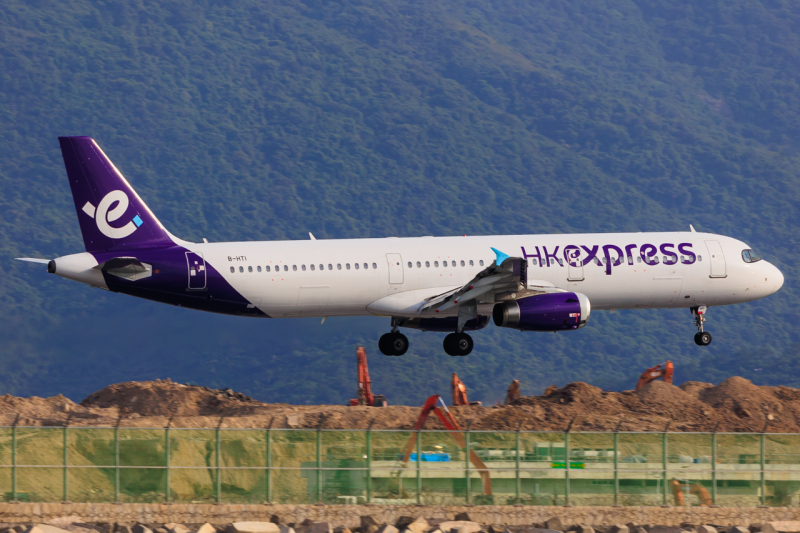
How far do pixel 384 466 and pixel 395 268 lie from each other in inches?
637

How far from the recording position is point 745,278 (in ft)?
184

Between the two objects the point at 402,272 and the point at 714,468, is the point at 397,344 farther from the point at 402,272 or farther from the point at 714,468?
the point at 714,468

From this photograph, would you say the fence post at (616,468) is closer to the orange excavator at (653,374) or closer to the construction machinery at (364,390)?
the orange excavator at (653,374)

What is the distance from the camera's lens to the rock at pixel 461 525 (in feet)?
123

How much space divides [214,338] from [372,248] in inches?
4515

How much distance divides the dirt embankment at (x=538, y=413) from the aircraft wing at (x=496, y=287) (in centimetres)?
447

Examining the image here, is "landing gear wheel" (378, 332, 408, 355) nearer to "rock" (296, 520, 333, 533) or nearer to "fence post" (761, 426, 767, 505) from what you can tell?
"rock" (296, 520, 333, 533)

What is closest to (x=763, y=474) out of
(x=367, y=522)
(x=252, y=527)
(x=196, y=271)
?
(x=367, y=522)

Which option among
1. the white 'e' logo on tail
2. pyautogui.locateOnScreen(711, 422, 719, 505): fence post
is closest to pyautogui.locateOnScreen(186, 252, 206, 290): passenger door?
the white 'e' logo on tail

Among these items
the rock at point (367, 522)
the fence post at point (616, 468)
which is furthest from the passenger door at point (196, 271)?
the fence post at point (616, 468)

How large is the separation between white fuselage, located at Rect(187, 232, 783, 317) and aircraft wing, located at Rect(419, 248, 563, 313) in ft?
1.72

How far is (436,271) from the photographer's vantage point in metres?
52.8

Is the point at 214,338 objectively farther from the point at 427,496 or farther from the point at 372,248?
the point at 427,496

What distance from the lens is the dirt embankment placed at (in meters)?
47.0
